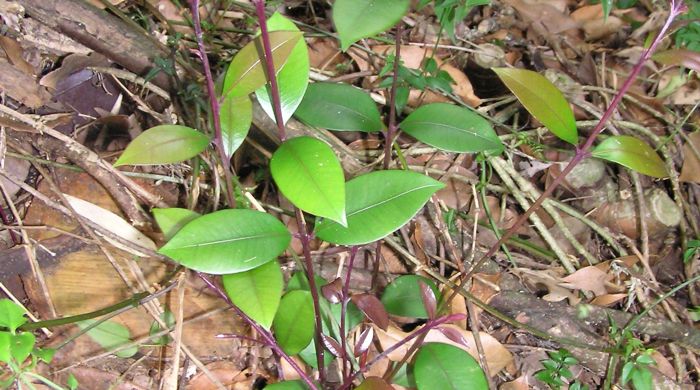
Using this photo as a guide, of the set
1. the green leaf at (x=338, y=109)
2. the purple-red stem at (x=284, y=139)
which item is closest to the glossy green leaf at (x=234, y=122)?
the purple-red stem at (x=284, y=139)

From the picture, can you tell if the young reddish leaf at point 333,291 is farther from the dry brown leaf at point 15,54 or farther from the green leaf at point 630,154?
the dry brown leaf at point 15,54

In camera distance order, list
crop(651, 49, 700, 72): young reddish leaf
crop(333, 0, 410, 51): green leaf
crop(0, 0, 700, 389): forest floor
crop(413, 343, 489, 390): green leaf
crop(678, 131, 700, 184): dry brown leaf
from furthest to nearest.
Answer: crop(678, 131, 700, 184): dry brown leaf → crop(0, 0, 700, 389): forest floor → crop(413, 343, 489, 390): green leaf → crop(651, 49, 700, 72): young reddish leaf → crop(333, 0, 410, 51): green leaf

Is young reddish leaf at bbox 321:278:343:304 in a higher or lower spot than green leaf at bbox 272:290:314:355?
higher

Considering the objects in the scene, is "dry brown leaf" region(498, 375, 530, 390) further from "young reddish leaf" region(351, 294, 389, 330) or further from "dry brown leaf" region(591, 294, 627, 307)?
"young reddish leaf" region(351, 294, 389, 330)

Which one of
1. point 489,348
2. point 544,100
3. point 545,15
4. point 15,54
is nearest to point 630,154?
point 544,100

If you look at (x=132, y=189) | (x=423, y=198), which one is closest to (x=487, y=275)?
(x=423, y=198)

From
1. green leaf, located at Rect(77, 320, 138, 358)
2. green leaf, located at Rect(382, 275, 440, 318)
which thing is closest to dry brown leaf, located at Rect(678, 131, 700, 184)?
green leaf, located at Rect(382, 275, 440, 318)

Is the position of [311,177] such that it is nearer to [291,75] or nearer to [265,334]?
[291,75]
